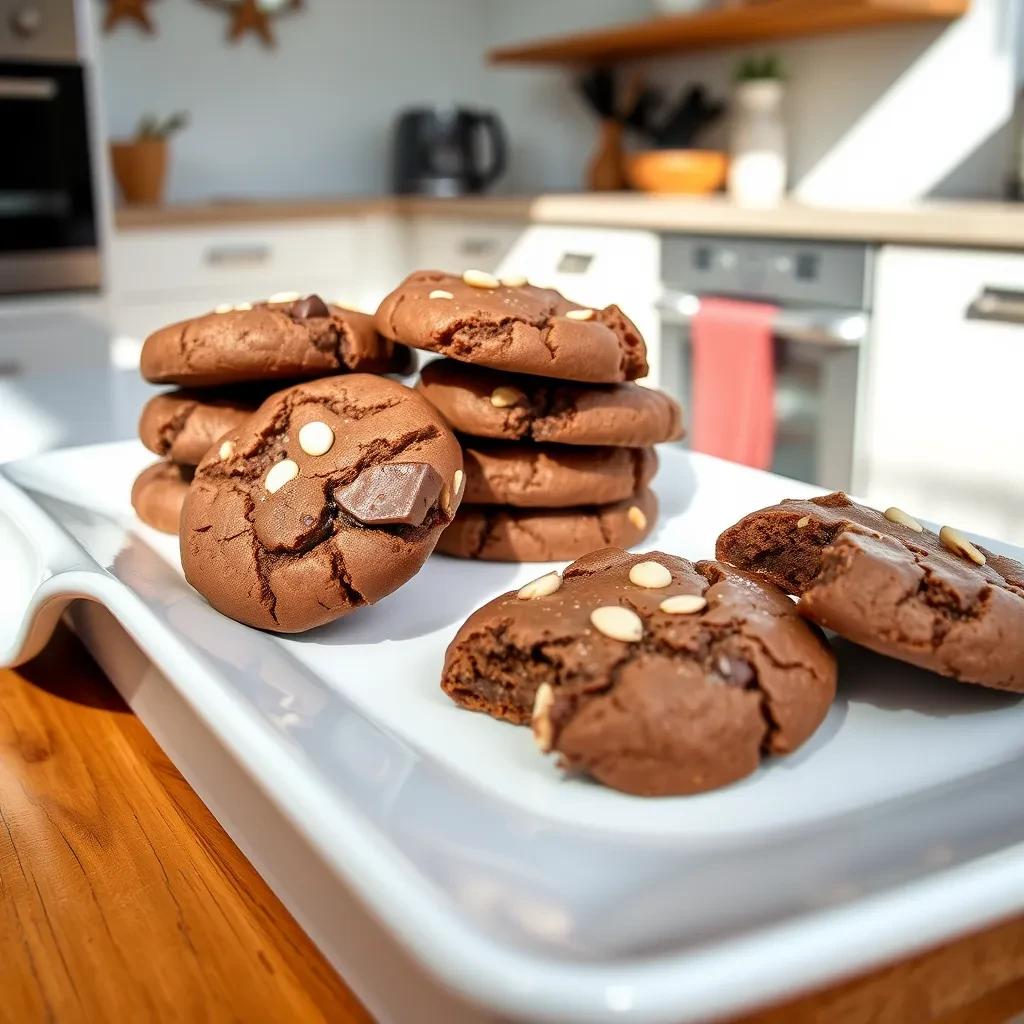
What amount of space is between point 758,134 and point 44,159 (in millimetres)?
1944

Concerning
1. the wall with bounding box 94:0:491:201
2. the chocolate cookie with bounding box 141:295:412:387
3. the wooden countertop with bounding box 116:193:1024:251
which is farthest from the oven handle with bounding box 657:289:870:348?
the wall with bounding box 94:0:491:201

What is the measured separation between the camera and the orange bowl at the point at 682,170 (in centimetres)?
319

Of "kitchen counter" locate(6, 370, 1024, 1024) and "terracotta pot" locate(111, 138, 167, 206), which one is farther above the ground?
"terracotta pot" locate(111, 138, 167, 206)

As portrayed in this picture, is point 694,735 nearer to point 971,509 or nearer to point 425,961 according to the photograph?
point 425,961

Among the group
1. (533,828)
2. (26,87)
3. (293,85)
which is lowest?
(533,828)

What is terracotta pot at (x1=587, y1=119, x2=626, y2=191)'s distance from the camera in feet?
12.1

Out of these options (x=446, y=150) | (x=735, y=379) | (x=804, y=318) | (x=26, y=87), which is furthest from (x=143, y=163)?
(x=804, y=318)

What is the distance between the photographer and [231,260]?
3.39m

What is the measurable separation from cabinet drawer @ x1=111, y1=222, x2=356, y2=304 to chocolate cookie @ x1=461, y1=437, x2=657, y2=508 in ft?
8.56

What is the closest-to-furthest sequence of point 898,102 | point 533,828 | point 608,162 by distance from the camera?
point 533,828
point 898,102
point 608,162

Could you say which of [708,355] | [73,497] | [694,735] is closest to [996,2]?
[708,355]

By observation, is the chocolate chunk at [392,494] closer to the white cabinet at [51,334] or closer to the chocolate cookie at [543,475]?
the chocolate cookie at [543,475]

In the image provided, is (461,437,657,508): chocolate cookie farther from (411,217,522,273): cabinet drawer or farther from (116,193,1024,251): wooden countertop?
(411,217,522,273): cabinet drawer

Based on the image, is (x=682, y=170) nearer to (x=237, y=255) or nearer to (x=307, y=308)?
(x=237, y=255)
